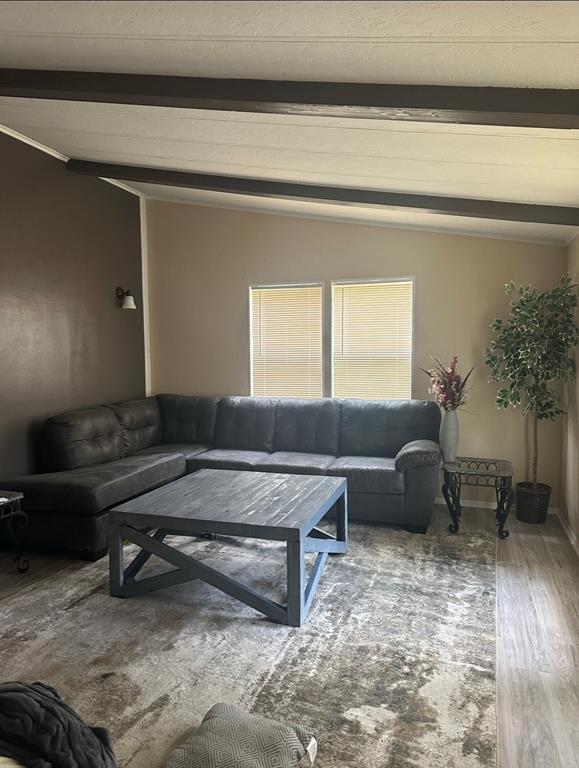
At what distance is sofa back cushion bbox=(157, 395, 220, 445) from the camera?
5141 mm

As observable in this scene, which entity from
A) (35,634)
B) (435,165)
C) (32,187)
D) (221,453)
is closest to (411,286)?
(435,165)

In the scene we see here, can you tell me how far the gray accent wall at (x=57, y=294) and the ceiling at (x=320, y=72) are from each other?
0.42m

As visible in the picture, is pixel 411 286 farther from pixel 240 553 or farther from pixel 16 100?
pixel 16 100

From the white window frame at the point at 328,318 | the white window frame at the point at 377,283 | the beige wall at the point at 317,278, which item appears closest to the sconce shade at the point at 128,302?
the beige wall at the point at 317,278

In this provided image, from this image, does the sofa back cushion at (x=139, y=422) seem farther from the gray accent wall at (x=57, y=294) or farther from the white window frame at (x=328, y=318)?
the white window frame at (x=328, y=318)

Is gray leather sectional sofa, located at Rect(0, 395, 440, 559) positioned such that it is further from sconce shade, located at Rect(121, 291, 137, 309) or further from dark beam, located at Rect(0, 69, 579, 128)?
dark beam, located at Rect(0, 69, 579, 128)

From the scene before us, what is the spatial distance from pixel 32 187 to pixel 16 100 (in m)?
0.94

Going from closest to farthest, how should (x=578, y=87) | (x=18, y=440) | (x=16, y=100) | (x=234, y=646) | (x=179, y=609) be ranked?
(x=578, y=87) → (x=234, y=646) → (x=179, y=609) → (x=16, y=100) → (x=18, y=440)

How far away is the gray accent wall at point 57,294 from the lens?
150 inches

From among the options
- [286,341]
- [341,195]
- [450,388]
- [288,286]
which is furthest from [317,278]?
[450,388]

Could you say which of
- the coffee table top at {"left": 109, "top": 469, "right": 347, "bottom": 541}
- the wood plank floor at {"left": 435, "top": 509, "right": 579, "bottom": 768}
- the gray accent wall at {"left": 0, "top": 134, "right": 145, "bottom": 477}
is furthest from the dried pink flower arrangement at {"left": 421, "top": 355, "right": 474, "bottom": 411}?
the gray accent wall at {"left": 0, "top": 134, "right": 145, "bottom": 477}

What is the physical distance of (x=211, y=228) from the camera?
5.32m

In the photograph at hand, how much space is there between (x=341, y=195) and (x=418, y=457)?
2.02m

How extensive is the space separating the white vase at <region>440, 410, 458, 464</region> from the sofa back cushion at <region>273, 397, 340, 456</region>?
0.95 meters
